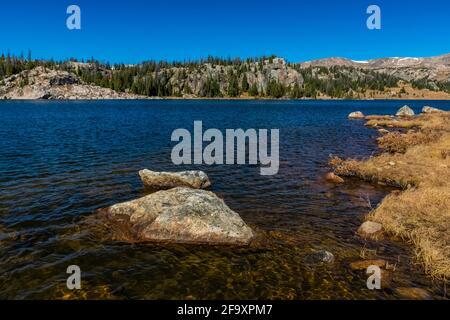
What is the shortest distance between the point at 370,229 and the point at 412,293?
514 centimetres

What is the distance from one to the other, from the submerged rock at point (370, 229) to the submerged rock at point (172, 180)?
11.2 meters

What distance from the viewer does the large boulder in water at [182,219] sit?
14.8m

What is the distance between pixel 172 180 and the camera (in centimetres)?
2334

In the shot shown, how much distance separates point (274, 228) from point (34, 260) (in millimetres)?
10588

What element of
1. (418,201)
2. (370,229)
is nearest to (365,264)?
(370,229)

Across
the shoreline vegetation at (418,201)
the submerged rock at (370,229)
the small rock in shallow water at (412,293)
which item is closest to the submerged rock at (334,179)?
the shoreline vegetation at (418,201)

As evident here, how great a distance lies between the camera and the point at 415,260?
517 inches

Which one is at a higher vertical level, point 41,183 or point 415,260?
point 41,183

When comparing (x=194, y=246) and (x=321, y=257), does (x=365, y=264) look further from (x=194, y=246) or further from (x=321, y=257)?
(x=194, y=246)

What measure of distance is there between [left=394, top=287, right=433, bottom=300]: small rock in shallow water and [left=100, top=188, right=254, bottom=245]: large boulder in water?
620 centimetres

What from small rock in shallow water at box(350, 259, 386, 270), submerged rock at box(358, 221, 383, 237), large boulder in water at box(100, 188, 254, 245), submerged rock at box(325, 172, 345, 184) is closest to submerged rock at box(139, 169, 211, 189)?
large boulder in water at box(100, 188, 254, 245)

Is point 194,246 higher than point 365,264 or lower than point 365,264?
higher
